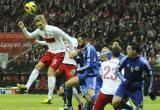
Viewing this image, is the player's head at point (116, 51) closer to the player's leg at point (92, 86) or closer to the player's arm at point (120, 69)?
the player's arm at point (120, 69)

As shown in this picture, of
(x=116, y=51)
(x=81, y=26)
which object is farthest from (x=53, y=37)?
(x=81, y=26)

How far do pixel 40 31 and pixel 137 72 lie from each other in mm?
6262

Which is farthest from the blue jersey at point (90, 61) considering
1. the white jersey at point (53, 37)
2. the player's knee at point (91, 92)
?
the white jersey at point (53, 37)

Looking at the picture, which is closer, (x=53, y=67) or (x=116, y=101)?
(x=116, y=101)

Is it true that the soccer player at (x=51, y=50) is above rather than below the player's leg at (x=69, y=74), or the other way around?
above

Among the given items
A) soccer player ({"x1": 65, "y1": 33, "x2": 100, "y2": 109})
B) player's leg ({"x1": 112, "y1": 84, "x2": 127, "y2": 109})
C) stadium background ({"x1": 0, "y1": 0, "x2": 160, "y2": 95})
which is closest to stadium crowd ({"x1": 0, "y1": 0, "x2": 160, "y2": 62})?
stadium background ({"x1": 0, "y1": 0, "x2": 160, "y2": 95})

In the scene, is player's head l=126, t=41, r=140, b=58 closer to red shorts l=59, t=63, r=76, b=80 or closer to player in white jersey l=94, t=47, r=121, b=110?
player in white jersey l=94, t=47, r=121, b=110

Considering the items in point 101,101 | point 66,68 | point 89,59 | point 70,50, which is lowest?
point 101,101

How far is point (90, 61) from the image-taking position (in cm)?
1617

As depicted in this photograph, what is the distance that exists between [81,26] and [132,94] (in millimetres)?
25216

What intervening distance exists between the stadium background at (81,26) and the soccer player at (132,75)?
17.0 meters

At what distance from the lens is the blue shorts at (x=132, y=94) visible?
14.0 m

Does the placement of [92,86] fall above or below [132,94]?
above

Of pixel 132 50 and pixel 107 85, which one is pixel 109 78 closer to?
pixel 107 85
